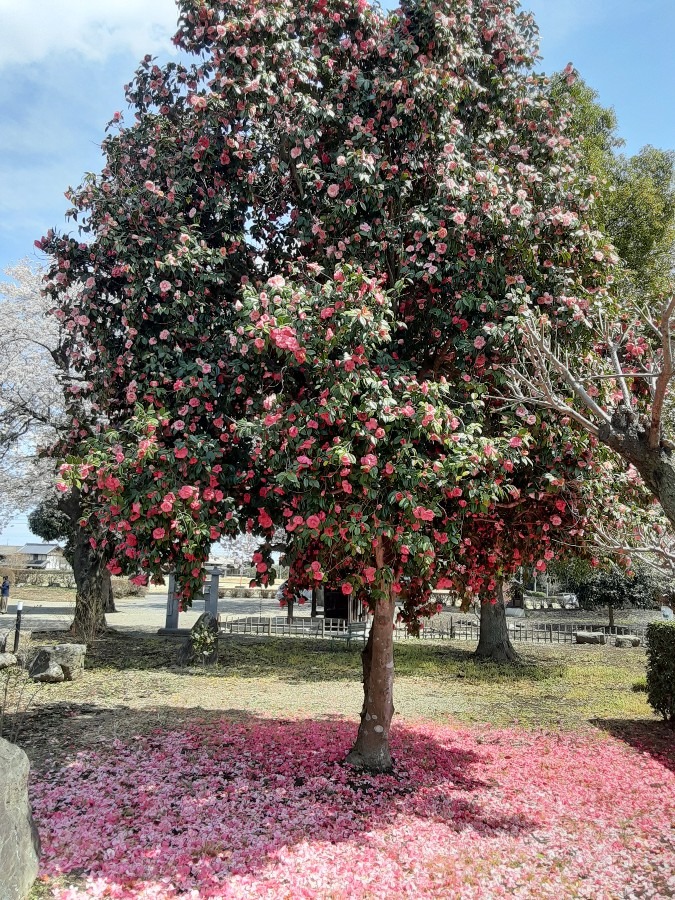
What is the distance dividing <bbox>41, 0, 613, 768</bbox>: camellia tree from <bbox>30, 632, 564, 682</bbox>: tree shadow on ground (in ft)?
27.2

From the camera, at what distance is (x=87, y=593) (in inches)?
759

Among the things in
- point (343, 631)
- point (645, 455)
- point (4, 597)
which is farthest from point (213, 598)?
point (4, 597)

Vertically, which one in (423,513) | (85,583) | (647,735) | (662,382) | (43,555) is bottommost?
(647,735)

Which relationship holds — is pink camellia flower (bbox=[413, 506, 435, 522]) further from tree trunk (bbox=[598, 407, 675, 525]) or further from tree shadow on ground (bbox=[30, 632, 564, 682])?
tree shadow on ground (bbox=[30, 632, 564, 682])

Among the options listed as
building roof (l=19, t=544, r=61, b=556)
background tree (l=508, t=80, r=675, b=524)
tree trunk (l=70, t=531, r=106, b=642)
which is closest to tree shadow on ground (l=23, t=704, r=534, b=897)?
background tree (l=508, t=80, r=675, b=524)

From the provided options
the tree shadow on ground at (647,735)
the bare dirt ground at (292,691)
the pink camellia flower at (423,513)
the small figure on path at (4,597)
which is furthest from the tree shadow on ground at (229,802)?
the small figure on path at (4,597)

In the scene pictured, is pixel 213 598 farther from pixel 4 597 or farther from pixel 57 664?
pixel 4 597

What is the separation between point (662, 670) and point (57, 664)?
11380 millimetres

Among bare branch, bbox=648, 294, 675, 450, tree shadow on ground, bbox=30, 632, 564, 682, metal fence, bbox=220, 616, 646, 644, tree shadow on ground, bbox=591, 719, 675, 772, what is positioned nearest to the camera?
bare branch, bbox=648, 294, 675, 450

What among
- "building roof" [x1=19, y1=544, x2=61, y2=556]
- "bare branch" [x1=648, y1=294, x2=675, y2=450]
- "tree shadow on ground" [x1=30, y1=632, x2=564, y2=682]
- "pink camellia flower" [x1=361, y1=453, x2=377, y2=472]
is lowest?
"tree shadow on ground" [x1=30, y1=632, x2=564, y2=682]

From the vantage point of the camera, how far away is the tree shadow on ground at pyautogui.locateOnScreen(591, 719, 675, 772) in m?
9.54

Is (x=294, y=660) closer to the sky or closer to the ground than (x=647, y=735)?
closer to the ground

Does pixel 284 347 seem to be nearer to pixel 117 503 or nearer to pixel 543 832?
pixel 117 503

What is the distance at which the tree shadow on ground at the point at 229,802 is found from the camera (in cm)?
534
